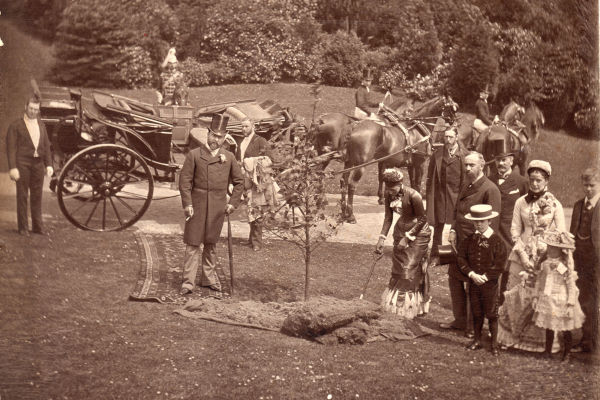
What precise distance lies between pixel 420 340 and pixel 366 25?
3092 mm

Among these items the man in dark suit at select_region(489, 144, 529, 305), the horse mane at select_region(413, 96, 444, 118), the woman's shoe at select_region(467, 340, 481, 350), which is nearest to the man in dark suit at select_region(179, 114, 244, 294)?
the horse mane at select_region(413, 96, 444, 118)

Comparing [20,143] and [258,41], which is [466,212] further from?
[20,143]

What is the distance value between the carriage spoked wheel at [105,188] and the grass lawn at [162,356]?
0.17m

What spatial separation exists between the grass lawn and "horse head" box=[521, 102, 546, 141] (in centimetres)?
226

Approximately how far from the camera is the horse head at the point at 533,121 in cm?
940

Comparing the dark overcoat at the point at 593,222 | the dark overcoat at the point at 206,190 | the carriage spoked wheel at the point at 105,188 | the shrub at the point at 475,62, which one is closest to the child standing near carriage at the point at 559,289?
the dark overcoat at the point at 593,222

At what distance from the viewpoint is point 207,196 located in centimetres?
941

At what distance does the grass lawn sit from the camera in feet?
25.7

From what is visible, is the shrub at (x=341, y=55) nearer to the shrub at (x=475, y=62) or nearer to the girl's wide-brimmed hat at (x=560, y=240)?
the shrub at (x=475, y=62)

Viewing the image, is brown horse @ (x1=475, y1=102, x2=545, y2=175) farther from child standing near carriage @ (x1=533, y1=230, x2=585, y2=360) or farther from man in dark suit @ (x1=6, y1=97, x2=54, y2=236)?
man in dark suit @ (x1=6, y1=97, x2=54, y2=236)

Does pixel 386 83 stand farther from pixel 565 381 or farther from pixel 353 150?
pixel 565 381

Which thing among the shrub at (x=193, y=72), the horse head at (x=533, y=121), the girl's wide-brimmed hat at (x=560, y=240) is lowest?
the girl's wide-brimmed hat at (x=560, y=240)

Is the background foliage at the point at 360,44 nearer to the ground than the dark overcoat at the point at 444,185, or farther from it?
farther from it

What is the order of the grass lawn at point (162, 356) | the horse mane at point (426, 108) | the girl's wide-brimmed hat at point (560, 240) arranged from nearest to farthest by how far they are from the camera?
the grass lawn at point (162, 356)
the girl's wide-brimmed hat at point (560, 240)
the horse mane at point (426, 108)
